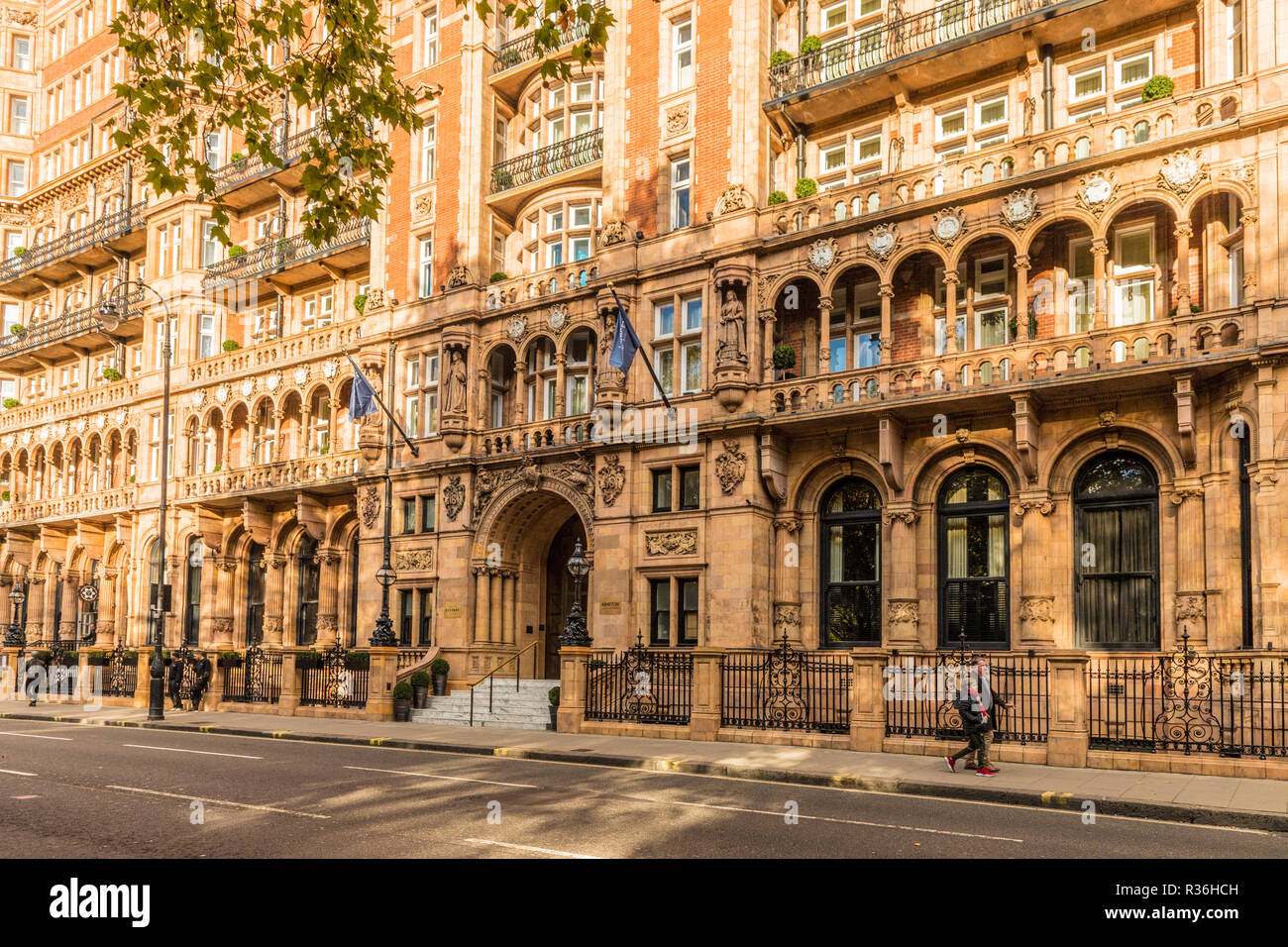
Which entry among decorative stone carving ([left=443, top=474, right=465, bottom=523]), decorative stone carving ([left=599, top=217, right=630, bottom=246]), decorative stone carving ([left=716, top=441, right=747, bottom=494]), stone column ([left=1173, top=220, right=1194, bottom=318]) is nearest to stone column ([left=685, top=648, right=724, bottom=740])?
decorative stone carving ([left=716, top=441, right=747, bottom=494])

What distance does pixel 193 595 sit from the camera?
130 feet

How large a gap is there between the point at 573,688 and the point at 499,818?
466 inches

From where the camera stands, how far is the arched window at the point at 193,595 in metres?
39.2

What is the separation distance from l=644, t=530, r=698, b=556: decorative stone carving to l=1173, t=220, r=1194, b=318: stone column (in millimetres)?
11154

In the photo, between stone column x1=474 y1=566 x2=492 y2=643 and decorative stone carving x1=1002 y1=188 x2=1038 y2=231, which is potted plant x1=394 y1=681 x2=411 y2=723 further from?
decorative stone carving x1=1002 y1=188 x2=1038 y2=231

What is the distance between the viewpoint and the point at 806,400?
23.8 meters

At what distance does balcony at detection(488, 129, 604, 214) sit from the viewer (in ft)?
98.3

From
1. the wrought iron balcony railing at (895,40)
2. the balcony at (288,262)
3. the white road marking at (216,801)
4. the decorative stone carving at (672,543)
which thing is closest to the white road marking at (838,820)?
the white road marking at (216,801)

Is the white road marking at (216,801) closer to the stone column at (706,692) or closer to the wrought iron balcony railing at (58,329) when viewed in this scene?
the stone column at (706,692)

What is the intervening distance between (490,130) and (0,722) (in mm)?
21252

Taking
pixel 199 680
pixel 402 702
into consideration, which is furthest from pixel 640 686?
pixel 199 680

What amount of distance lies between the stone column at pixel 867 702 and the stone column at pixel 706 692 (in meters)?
2.97

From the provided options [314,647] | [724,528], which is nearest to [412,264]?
[314,647]
